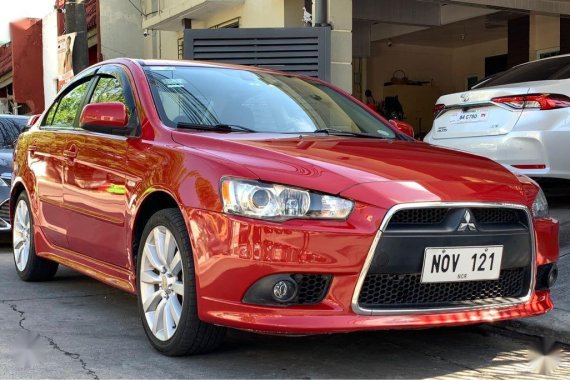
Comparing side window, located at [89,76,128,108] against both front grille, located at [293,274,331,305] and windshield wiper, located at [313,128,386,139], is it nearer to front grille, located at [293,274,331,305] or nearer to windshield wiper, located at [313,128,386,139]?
windshield wiper, located at [313,128,386,139]

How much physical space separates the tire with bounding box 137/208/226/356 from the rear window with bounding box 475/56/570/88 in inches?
178

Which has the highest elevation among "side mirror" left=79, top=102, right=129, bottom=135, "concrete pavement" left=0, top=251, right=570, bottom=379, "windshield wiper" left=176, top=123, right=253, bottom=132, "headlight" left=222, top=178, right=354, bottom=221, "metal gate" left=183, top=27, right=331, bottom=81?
"metal gate" left=183, top=27, right=331, bottom=81

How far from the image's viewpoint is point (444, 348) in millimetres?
3979

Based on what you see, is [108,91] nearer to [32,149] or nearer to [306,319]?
[32,149]

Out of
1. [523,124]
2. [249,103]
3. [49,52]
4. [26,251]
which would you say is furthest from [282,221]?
[49,52]

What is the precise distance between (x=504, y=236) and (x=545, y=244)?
40 centimetres

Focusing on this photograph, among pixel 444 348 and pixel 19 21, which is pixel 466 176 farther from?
pixel 19 21

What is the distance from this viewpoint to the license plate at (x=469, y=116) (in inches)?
259

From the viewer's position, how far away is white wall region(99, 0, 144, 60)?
1670 centimetres

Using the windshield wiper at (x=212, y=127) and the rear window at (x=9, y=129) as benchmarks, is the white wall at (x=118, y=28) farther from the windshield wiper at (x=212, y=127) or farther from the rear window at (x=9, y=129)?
the windshield wiper at (x=212, y=127)

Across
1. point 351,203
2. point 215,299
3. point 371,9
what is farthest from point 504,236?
point 371,9

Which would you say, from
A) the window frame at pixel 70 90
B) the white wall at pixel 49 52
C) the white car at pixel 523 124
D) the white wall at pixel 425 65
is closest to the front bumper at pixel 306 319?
the window frame at pixel 70 90

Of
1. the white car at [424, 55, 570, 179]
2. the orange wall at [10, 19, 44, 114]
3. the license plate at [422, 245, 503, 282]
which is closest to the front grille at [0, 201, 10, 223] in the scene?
the white car at [424, 55, 570, 179]

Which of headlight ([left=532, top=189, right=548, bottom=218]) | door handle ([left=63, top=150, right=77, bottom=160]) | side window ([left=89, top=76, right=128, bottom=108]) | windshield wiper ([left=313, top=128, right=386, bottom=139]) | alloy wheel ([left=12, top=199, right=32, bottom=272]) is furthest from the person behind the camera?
alloy wheel ([left=12, top=199, right=32, bottom=272])
